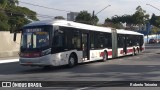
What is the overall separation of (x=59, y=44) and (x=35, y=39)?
4.56ft

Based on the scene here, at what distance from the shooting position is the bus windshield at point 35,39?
1989 centimetres

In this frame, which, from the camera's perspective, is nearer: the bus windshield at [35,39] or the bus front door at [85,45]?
the bus windshield at [35,39]

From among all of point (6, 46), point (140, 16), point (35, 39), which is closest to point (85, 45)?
point (35, 39)

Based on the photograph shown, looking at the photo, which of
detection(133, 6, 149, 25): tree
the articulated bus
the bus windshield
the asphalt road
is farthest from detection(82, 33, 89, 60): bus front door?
detection(133, 6, 149, 25): tree

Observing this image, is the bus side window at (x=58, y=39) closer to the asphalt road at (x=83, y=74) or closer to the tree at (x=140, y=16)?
the asphalt road at (x=83, y=74)

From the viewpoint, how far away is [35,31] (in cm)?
2023

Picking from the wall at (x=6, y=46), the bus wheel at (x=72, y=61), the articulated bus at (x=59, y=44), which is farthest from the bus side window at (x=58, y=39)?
the wall at (x=6, y=46)

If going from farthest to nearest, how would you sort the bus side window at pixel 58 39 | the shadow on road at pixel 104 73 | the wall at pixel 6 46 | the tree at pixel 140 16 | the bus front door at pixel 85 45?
the tree at pixel 140 16 → the wall at pixel 6 46 → the bus front door at pixel 85 45 → the bus side window at pixel 58 39 → the shadow on road at pixel 104 73

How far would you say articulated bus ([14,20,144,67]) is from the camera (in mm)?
19766

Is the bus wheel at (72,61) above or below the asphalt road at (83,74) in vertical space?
above

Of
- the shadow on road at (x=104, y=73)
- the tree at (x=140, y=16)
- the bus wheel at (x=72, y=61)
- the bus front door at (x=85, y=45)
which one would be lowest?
the shadow on road at (x=104, y=73)

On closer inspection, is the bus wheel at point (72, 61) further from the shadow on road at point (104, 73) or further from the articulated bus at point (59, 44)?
the shadow on road at point (104, 73)

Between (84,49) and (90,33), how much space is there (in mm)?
1800

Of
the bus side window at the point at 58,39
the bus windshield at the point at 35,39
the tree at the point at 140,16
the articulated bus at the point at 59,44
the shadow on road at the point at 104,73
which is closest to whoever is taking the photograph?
the shadow on road at the point at 104,73
